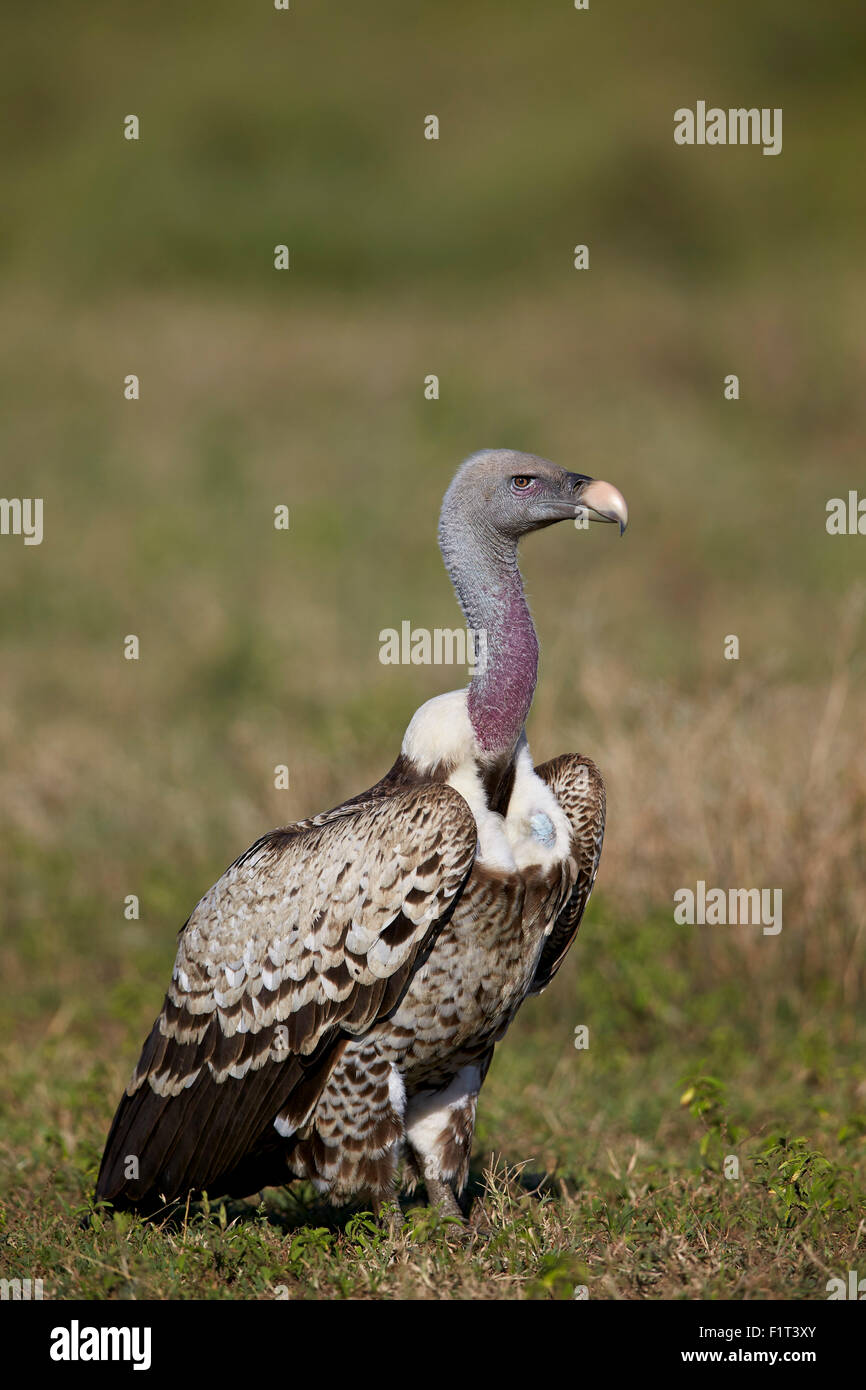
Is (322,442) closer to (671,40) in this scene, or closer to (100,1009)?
(100,1009)

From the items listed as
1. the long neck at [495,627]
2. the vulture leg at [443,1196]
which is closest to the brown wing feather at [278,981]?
the long neck at [495,627]

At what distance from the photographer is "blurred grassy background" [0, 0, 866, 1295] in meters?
7.34

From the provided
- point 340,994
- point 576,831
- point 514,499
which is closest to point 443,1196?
point 340,994

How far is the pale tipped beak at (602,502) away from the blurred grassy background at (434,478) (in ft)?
6.63

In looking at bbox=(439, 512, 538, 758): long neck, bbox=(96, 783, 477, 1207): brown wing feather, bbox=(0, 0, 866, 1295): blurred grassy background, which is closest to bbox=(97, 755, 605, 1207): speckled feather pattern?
bbox=(96, 783, 477, 1207): brown wing feather

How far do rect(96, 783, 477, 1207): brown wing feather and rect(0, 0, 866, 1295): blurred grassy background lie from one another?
905 millimetres

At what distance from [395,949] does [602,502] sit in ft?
4.56

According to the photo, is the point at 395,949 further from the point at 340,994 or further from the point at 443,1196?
the point at 443,1196

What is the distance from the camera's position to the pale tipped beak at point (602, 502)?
4699 millimetres

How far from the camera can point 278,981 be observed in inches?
182

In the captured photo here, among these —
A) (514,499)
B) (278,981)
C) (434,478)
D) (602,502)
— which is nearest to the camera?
(278,981)

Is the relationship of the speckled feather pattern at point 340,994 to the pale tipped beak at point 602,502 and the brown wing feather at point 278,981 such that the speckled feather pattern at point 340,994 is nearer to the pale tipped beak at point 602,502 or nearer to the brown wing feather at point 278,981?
the brown wing feather at point 278,981

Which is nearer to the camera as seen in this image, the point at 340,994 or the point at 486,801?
the point at 340,994

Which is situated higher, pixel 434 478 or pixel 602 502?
pixel 434 478
